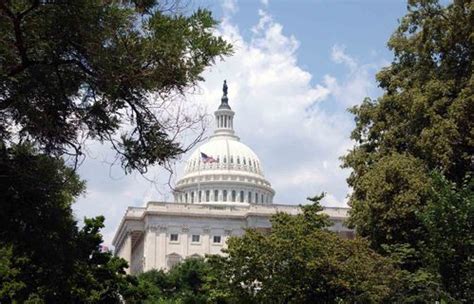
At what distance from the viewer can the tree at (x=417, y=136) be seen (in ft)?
84.4

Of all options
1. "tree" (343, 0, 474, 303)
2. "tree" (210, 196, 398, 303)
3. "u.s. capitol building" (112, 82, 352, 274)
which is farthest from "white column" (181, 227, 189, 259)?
"tree" (343, 0, 474, 303)

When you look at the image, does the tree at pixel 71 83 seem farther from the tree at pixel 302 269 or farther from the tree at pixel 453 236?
the tree at pixel 302 269

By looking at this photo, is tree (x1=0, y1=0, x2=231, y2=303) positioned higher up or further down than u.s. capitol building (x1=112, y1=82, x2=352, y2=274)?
further down

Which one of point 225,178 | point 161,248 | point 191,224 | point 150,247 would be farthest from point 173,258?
Result: point 225,178

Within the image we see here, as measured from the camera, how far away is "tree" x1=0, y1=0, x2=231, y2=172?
9102mm

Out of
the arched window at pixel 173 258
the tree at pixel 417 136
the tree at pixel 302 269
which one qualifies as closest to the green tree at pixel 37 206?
the tree at pixel 417 136

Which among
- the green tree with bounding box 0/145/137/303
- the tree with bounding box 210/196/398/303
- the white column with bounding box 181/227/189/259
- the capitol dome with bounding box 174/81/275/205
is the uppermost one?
the capitol dome with bounding box 174/81/275/205

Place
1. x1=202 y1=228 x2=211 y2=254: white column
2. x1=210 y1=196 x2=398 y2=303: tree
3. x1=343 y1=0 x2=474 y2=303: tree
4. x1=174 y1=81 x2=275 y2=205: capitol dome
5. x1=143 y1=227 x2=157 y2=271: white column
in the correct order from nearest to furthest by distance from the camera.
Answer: x1=343 y1=0 x2=474 y2=303: tree
x1=210 y1=196 x2=398 y2=303: tree
x1=143 y1=227 x2=157 y2=271: white column
x1=202 y1=228 x2=211 y2=254: white column
x1=174 y1=81 x2=275 y2=205: capitol dome

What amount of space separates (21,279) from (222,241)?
75.0 meters

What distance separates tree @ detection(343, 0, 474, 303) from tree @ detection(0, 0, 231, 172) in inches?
573

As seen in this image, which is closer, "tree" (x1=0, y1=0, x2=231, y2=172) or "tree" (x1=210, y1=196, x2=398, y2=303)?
"tree" (x1=0, y1=0, x2=231, y2=172)

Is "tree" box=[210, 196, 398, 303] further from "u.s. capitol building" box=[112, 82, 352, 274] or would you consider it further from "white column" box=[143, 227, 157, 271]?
"white column" box=[143, 227, 157, 271]

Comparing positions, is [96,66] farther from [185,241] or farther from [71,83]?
[185,241]

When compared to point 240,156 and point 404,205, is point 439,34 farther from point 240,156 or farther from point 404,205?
point 240,156
